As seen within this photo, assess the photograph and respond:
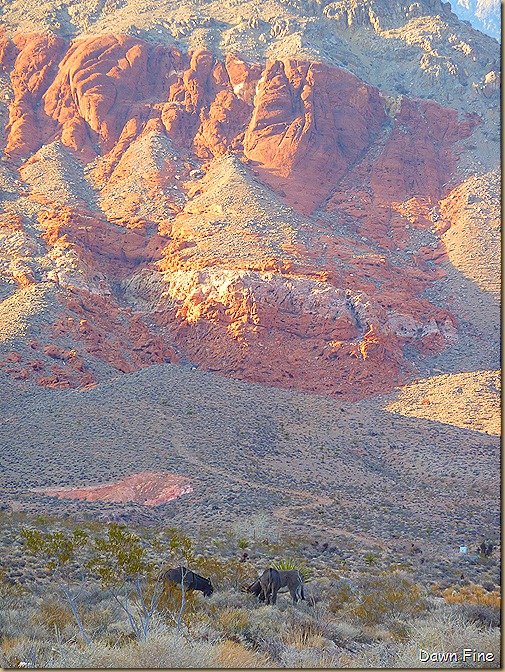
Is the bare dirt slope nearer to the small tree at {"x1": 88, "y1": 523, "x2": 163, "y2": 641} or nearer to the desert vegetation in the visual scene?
the desert vegetation

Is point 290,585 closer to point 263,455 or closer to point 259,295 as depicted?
point 263,455

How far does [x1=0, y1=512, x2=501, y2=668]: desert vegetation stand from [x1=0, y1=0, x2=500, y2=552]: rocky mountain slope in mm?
12911

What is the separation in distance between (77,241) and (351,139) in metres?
32.2

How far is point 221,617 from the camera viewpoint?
1148cm

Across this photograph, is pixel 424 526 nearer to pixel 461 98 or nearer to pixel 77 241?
pixel 77 241

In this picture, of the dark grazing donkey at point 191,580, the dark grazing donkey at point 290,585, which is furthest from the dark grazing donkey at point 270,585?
the dark grazing donkey at point 191,580

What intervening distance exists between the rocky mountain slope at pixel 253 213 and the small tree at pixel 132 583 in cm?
1536

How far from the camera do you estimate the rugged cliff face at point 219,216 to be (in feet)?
157

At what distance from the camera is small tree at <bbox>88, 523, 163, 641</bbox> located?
1050 cm

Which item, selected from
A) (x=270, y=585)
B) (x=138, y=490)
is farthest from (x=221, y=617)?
(x=138, y=490)

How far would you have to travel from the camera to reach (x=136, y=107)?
74.2m

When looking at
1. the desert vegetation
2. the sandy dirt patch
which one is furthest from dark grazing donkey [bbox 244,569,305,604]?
the sandy dirt patch

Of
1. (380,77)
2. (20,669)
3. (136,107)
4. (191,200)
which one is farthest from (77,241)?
(20,669)

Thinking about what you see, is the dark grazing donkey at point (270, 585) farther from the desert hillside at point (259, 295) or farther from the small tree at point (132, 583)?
the small tree at point (132, 583)
